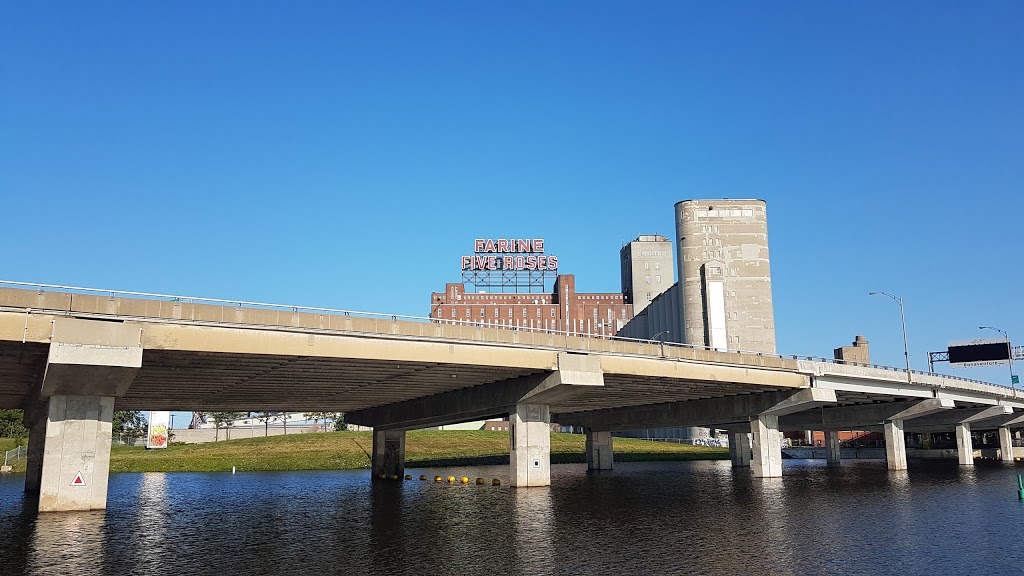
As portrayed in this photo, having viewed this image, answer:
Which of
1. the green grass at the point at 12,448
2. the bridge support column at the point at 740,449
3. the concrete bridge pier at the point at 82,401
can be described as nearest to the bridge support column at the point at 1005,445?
the bridge support column at the point at 740,449

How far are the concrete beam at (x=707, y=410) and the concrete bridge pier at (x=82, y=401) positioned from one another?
5274 cm

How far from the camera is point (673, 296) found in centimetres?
17712

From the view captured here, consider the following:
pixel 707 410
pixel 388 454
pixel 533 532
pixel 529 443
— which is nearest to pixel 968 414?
pixel 707 410

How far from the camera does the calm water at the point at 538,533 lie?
78.8 ft

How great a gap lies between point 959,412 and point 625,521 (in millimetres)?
81628

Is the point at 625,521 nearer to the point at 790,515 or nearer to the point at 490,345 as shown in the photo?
the point at 790,515

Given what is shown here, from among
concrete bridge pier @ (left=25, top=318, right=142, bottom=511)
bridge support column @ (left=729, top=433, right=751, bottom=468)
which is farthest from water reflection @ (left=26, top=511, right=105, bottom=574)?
bridge support column @ (left=729, top=433, right=751, bottom=468)

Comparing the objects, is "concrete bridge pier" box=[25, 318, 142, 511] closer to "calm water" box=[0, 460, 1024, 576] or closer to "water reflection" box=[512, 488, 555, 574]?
"calm water" box=[0, 460, 1024, 576]

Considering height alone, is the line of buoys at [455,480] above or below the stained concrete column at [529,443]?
below

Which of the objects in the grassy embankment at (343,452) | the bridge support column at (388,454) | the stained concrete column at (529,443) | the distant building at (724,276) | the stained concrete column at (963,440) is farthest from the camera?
the distant building at (724,276)

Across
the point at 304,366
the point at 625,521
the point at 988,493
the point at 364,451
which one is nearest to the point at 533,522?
the point at 625,521

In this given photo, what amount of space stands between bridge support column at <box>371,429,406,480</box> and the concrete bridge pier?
3991 cm

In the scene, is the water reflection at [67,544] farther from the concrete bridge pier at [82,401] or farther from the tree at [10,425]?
the tree at [10,425]

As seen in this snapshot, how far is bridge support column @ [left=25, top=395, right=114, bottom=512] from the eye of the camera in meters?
39.4
